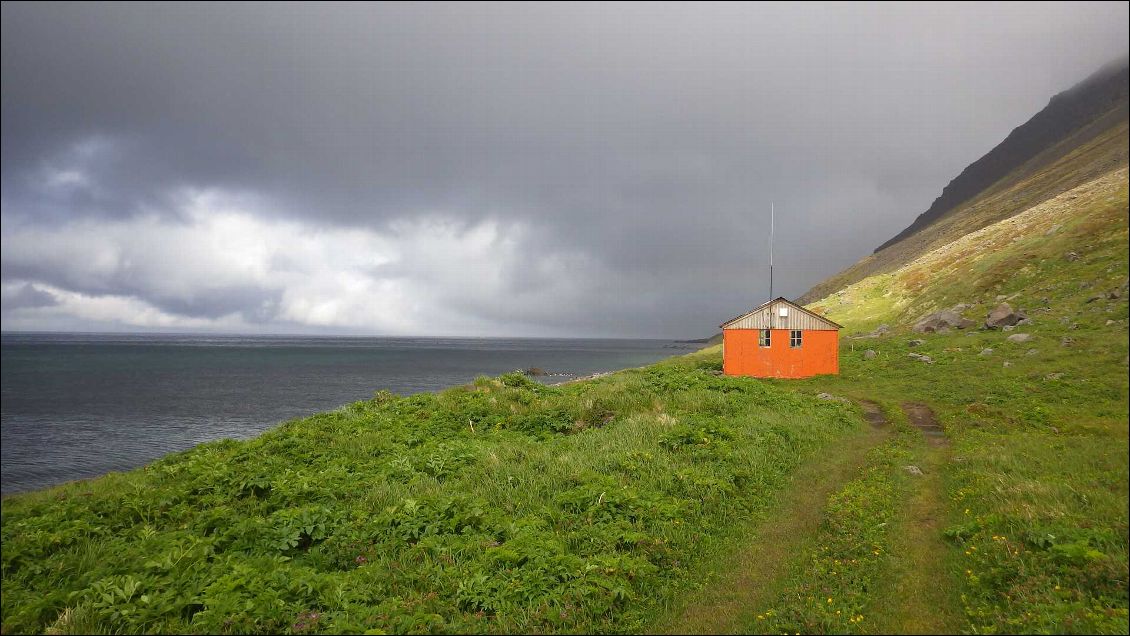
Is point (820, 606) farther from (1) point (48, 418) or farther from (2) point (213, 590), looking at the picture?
(1) point (48, 418)

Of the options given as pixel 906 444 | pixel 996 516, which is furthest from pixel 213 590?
pixel 906 444

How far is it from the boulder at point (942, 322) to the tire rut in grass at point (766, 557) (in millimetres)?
32814

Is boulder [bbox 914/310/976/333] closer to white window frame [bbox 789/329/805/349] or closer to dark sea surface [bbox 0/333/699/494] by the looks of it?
white window frame [bbox 789/329/805/349]

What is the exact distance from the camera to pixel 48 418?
147 ft

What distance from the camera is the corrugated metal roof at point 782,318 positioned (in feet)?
120

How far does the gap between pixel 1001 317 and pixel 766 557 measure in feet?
117

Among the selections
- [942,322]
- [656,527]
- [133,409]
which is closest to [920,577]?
[656,527]

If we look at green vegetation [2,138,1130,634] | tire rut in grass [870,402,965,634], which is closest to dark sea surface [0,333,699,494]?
green vegetation [2,138,1130,634]

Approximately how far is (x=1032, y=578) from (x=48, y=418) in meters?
66.4

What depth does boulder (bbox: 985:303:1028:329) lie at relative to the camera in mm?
31359

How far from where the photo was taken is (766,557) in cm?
885

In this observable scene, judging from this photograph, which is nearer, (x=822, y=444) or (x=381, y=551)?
(x=381, y=551)

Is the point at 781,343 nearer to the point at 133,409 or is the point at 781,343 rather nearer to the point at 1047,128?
the point at 133,409

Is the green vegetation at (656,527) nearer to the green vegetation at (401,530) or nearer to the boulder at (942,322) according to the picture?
the green vegetation at (401,530)
